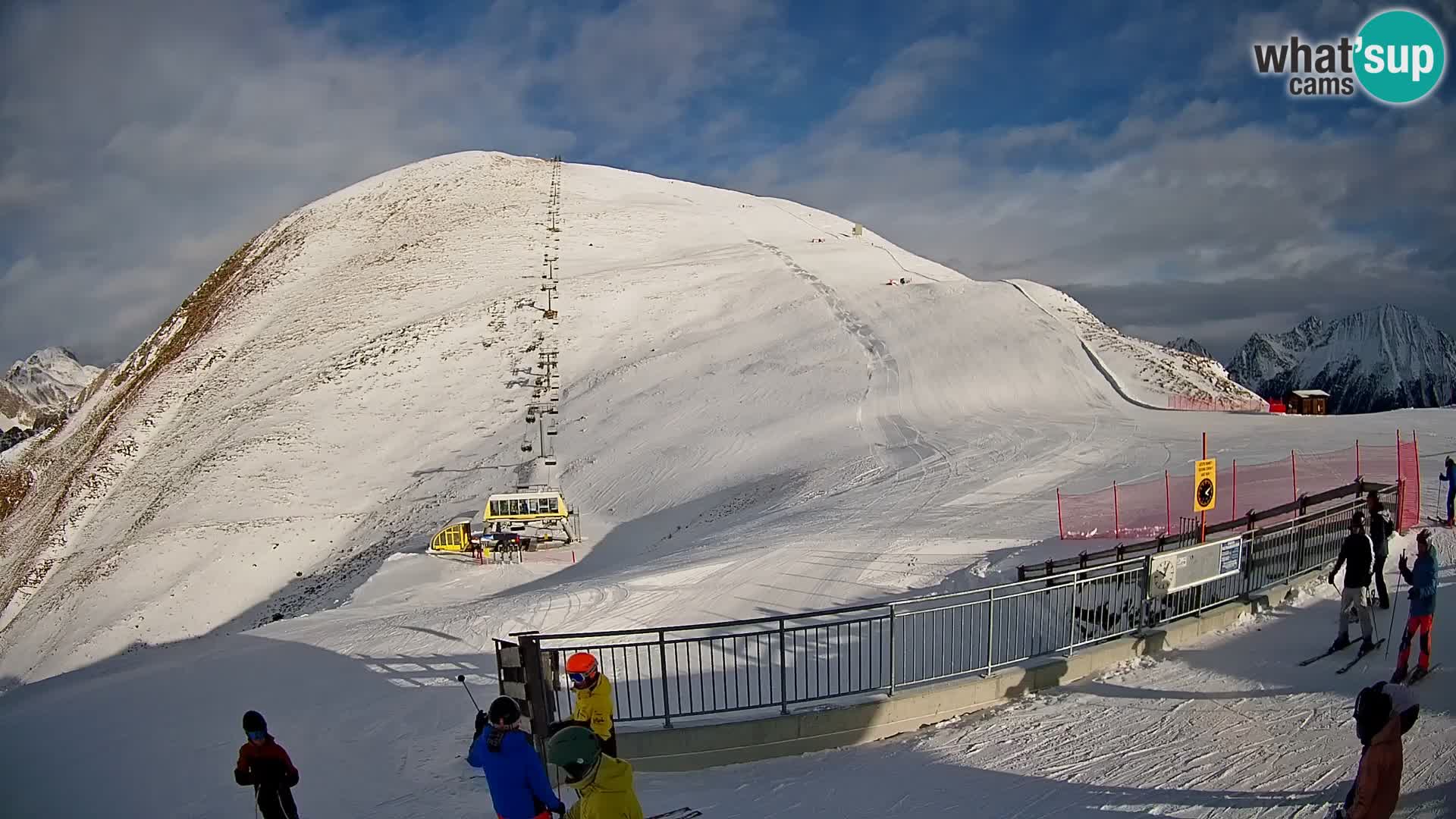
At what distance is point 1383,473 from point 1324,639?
11837mm

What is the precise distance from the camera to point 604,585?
1862 centimetres

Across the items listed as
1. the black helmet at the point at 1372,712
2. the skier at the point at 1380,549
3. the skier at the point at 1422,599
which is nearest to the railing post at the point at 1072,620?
the skier at the point at 1422,599

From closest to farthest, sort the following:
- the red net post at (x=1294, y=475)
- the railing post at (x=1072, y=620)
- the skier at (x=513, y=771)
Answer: the skier at (x=513, y=771)
the railing post at (x=1072, y=620)
the red net post at (x=1294, y=475)

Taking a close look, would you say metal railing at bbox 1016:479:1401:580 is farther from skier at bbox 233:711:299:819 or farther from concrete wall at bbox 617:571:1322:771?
skier at bbox 233:711:299:819

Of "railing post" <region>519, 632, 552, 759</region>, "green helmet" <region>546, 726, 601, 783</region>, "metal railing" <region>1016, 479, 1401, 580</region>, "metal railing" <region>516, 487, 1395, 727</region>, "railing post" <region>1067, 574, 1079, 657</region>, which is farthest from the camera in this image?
"metal railing" <region>1016, 479, 1401, 580</region>

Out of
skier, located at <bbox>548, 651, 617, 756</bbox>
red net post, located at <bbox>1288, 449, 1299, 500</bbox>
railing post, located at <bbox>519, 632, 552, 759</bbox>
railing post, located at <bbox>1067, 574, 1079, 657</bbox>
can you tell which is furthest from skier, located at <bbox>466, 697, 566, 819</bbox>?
red net post, located at <bbox>1288, 449, 1299, 500</bbox>

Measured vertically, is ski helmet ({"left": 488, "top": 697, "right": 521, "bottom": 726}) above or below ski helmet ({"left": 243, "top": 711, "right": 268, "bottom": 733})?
above

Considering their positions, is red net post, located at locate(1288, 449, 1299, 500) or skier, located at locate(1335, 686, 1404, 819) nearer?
skier, located at locate(1335, 686, 1404, 819)

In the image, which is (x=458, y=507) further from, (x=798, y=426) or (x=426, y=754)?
(x=426, y=754)

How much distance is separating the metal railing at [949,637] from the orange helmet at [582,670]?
2.06m

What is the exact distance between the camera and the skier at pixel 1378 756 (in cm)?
441

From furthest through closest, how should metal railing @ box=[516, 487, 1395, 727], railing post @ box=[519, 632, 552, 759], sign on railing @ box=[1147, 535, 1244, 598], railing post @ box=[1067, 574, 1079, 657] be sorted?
sign on railing @ box=[1147, 535, 1244, 598] → railing post @ box=[1067, 574, 1079, 657] → metal railing @ box=[516, 487, 1395, 727] → railing post @ box=[519, 632, 552, 759]

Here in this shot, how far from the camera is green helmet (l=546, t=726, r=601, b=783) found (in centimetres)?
379

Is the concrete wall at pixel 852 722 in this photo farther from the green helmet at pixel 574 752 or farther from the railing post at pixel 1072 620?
the green helmet at pixel 574 752
